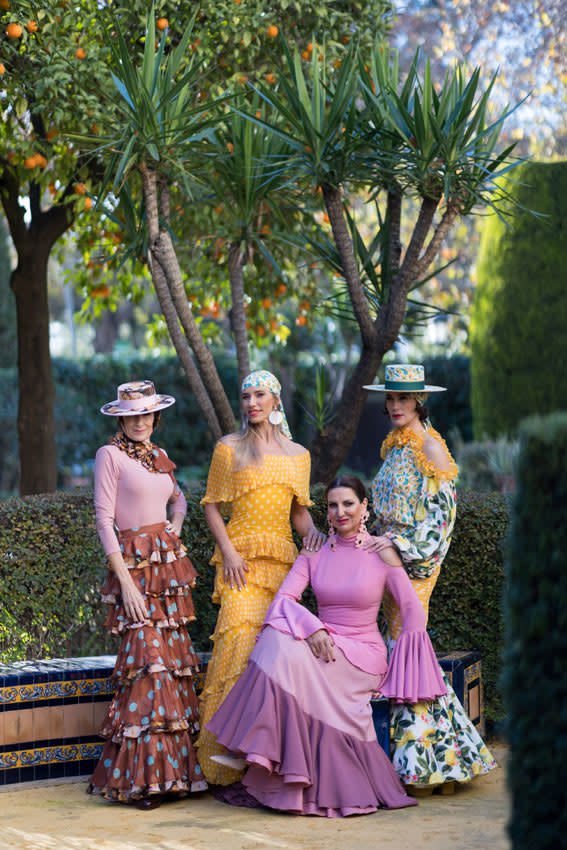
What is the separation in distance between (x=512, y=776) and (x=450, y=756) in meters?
2.31

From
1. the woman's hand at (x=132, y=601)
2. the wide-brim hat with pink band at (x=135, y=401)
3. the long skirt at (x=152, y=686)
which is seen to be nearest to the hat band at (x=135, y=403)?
the wide-brim hat with pink band at (x=135, y=401)

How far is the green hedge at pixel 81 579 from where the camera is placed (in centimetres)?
591

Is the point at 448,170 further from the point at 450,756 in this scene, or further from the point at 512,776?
the point at 512,776

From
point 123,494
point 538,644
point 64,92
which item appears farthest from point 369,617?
point 64,92

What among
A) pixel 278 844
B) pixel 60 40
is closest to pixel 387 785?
pixel 278 844

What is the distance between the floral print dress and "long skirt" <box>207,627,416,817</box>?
162 mm

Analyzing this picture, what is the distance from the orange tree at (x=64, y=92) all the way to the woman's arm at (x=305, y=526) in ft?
7.66

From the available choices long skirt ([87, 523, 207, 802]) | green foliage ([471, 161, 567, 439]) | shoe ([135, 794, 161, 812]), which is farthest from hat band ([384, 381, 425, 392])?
green foliage ([471, 161, 567, 439])

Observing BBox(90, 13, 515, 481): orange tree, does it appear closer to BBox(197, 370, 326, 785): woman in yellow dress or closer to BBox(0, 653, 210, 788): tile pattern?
BBox(197, 370, 326, 785): woman in yellow dress

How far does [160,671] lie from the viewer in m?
4.94

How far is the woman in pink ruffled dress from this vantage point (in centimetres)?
472

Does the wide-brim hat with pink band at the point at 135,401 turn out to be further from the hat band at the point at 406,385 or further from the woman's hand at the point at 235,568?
the hat band at the point at 406,385

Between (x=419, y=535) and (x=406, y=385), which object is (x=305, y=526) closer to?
(x=419, y=535)

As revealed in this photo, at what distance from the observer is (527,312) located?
11984 mm
